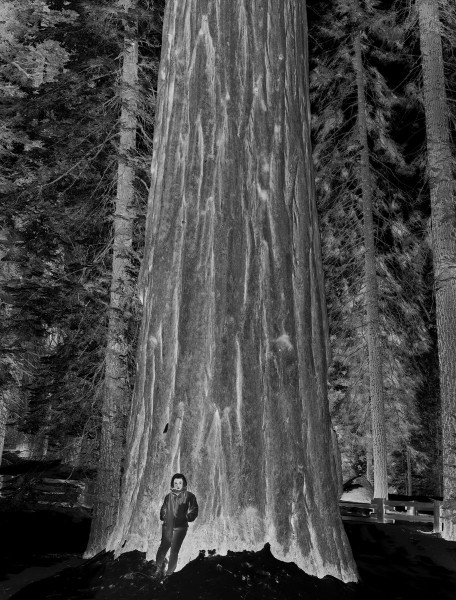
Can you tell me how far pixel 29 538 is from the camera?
42.1 feet

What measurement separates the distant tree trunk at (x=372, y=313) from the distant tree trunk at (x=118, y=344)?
8315mm

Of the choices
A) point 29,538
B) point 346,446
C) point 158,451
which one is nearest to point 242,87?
point 158,451

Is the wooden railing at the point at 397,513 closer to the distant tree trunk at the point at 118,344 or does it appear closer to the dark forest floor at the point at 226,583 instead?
the distant tree trunk at the point at 118,344

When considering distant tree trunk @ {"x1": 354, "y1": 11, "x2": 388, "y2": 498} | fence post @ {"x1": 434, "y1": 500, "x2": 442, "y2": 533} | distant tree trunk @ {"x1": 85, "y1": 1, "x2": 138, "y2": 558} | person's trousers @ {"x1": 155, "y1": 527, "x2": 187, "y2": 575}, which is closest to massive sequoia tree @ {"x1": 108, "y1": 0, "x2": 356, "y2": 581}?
person's trousers @ {"x1": 155, "y1": 527, "x2": 187, "y2": 575}

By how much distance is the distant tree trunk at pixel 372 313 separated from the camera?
1794cm

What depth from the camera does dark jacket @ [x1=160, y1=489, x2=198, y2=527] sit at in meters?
4.14

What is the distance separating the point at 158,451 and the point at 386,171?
688 inches

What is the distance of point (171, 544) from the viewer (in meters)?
4.15

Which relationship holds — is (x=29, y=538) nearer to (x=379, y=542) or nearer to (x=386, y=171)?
(x=379, y=542)

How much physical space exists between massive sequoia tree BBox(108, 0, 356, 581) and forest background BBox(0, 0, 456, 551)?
7123 millimetres

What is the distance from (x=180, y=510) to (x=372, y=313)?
14.9 m

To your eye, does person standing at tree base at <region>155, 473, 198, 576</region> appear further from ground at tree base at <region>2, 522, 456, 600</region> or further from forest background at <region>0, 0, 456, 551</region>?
forest background at <region>0, 0, 456, 551</region>

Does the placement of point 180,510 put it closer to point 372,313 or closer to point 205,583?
point 205,583

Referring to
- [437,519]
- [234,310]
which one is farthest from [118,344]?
[234,310]
